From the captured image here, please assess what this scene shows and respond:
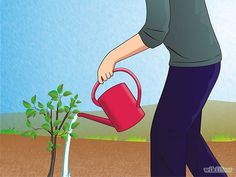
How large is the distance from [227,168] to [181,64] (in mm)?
1232

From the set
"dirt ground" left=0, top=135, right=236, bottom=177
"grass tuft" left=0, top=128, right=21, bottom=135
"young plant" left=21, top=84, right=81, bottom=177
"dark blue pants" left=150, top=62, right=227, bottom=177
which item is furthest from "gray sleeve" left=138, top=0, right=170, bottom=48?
"grass tuft" left=0, top=128, right=21, bottom=135

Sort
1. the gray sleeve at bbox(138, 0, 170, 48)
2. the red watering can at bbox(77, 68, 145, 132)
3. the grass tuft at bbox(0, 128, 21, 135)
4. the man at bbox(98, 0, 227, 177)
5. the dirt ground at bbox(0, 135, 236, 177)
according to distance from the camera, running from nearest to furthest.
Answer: the gray sleeve at bbox(138, 0, 170, 48) → the man at bbox(98, 0, 227, 177) → the red watering can at bbox(77, 68, 145, 132) → the dirt ground at bbox(0, 135, 236, 177) → the grass tuft at bbox(0, 128, 21, 135)

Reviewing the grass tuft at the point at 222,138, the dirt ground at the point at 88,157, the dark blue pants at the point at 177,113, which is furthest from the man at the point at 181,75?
the grass tuft at the point at 222,138

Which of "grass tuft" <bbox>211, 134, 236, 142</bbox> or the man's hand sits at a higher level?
the man's hand

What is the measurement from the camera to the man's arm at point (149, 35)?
233cm

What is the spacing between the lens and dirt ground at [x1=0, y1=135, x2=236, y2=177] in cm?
343

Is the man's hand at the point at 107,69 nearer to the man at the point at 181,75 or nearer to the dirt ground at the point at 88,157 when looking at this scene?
the man at the point at 181,75

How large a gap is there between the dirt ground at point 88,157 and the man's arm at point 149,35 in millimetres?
1082

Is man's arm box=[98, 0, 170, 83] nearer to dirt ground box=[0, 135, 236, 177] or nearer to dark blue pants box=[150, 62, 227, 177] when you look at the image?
dark blue pants box=[150, 62, 227, 177]

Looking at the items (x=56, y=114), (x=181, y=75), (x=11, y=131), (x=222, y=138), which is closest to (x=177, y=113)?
(x=181, y=75)

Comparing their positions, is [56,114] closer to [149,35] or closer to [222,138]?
[149,35]

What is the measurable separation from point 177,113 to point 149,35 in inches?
14.8

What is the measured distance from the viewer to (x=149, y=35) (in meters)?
2.38

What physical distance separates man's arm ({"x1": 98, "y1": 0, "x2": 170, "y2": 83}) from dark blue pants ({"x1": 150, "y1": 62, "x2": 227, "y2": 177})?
0.61ft
